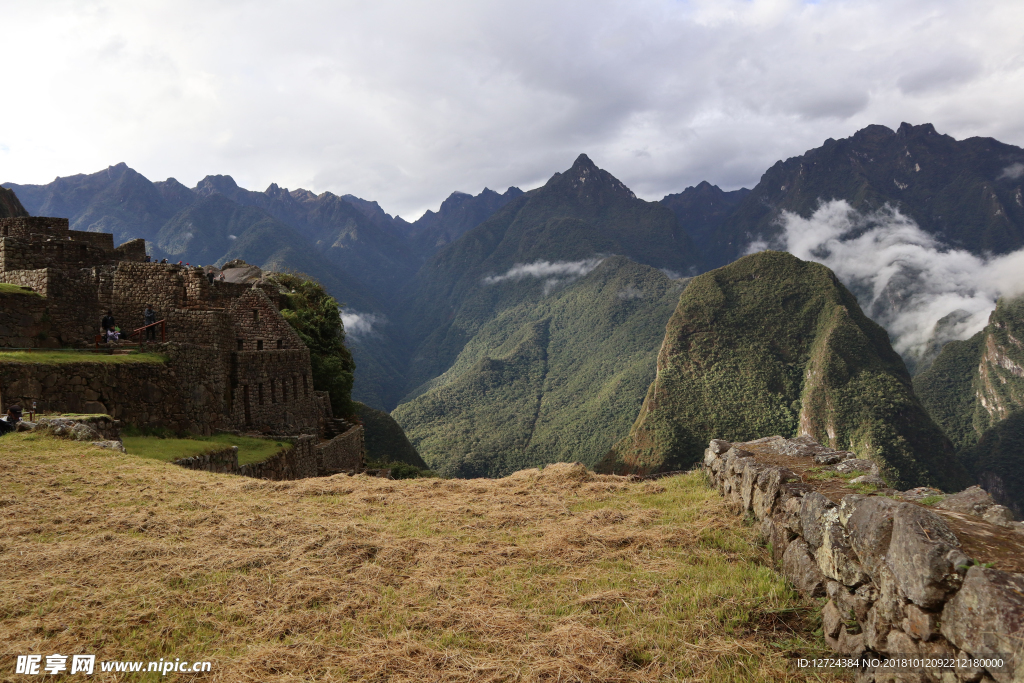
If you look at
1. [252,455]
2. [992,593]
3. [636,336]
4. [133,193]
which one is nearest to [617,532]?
[992,593]

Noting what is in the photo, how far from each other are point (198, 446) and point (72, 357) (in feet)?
13.3

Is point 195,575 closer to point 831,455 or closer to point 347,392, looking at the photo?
point 831,455

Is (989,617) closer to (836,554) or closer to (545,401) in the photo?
(836,554)

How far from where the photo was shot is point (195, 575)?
673 cm

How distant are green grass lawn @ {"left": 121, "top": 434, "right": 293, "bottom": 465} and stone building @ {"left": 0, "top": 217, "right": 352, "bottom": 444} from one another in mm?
792

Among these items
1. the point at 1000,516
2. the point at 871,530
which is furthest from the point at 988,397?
the point at 871,530

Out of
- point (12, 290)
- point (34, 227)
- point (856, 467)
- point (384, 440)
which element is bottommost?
point (384, 440)

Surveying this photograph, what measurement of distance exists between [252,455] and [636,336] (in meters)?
170

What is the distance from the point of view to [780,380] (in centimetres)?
11931

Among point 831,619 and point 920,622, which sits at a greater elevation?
point 920,622

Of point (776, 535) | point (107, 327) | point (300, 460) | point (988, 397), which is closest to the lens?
point (776, 535)

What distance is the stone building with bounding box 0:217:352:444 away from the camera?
14.6m

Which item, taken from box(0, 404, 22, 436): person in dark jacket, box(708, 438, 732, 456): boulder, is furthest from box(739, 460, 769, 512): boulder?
box(0, 404, 22, 436): person in dark jacket

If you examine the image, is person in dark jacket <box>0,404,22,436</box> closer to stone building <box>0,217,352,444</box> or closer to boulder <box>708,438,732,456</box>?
stone building <box>0,217,352,444</box>
